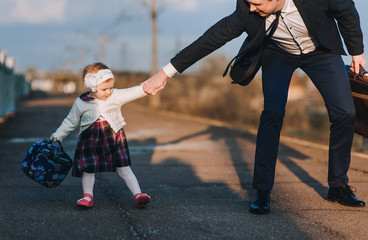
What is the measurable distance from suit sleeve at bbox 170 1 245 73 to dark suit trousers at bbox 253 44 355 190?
424 millimetres

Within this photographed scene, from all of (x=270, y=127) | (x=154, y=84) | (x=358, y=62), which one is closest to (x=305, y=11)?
(x=358, y=62)

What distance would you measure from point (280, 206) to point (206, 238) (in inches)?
43.9

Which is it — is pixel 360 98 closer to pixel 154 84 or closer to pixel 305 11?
pixel 305 11

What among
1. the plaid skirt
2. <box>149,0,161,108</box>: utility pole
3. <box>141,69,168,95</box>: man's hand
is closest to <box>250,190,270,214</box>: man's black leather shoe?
the plaid skirt

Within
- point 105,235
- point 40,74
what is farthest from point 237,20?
point 40,74

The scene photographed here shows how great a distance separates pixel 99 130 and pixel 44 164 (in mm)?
537

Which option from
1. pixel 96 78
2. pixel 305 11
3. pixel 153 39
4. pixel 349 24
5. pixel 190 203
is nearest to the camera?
pixel 305 11

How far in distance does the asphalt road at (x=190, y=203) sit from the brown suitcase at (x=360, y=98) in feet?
2.18

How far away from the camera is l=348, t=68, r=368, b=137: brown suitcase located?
3.92 metres

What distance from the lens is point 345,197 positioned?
383 centimetres

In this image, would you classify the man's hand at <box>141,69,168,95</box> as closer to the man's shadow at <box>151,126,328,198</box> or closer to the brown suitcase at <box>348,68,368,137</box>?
the man's shadow at <box>151,126,328,198</box>

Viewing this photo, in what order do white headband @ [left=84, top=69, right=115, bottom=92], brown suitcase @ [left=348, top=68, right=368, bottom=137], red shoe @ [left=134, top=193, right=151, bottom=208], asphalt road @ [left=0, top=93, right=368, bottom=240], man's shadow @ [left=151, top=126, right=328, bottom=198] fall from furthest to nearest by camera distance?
man's shadow @ [left=151, top=126, right=328, bottom=198] → brown suitcase @ [left=348, top=68, right=368, bottom=137] → white headband @ [left=84, top=69, right=115, bottom=92] → red shoe @ [left=134, top=193, right=151, bottom=208] → asphalt road @ [left=0, top=93, right=368, bottom=240]

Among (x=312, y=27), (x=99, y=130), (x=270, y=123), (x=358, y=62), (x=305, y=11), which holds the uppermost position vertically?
(x=305, y=11)

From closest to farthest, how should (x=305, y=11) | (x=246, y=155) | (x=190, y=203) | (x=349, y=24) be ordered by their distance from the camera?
(x=305, y=11)
(x=349, y=24)
(x=190, y=203)
(x=246, y=155)
